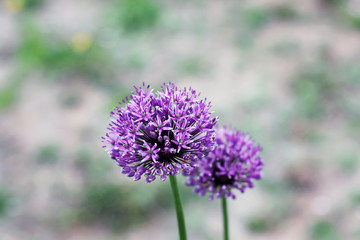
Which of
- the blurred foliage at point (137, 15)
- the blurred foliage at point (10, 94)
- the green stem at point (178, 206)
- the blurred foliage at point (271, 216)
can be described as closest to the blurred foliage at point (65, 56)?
the blurred foliage at point (10, 94)

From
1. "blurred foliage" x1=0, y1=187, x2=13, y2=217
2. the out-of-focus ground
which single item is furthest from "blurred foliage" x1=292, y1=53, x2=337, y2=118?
"blurred foliage" x1=0, y1=187, x2=13, y2=217

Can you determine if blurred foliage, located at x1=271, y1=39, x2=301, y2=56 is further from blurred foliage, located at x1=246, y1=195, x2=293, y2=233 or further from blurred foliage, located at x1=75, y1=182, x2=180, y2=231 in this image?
blurred foliage, located at x1=75, y1=182, x2=180, y2=231

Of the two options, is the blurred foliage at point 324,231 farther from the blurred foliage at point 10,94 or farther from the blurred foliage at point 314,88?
the blurred foliage at point 10,94

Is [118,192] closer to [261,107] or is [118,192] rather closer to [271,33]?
[261,107]

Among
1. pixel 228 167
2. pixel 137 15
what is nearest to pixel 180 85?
pixel 137 15

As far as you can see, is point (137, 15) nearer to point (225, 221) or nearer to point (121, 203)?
point (121, 203)

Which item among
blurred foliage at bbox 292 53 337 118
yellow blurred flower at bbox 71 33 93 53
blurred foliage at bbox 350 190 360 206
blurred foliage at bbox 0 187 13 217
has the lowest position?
blurred foliage at bbox 350 190 360 206
